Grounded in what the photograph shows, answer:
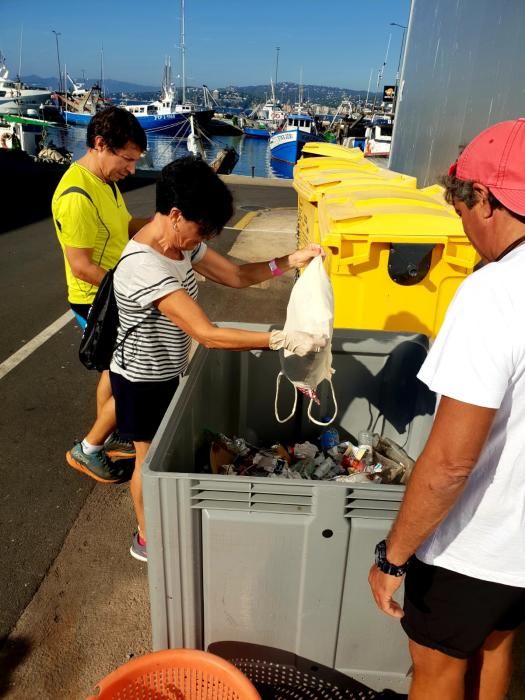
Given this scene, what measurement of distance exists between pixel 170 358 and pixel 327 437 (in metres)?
0.96

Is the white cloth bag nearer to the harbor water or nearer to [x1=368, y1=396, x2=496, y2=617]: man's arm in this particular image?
[x1=368, y1=396, x2=496, y2=617]: man's arm

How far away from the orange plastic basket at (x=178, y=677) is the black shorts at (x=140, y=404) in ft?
3.41

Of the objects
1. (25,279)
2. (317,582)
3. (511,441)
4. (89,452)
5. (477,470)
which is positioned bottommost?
(25,279)

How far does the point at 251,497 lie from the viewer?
5.37 feet

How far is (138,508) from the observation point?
271 centimetres

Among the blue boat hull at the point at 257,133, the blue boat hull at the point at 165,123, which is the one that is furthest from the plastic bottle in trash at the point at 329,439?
the blue boat hull at the point at 257,133

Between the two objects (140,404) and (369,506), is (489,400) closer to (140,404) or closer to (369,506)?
(369,506)

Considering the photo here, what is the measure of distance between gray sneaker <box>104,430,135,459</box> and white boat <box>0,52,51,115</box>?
55.2m

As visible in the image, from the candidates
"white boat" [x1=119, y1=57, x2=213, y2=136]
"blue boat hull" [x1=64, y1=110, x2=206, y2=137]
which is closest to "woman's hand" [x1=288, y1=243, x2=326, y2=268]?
"white boat" [x1=119, y1=57, x2=213, y2=136]

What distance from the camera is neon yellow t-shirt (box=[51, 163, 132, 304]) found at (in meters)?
2.84

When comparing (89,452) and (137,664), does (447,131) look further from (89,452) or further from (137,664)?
(137,664)

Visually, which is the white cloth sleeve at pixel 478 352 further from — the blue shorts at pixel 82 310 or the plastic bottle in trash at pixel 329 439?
the blue shorts at pixel 82 310

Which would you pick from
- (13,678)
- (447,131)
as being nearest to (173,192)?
(13,678)

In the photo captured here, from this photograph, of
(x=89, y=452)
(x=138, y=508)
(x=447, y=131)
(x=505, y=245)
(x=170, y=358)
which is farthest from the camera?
(x=447, y=131)
